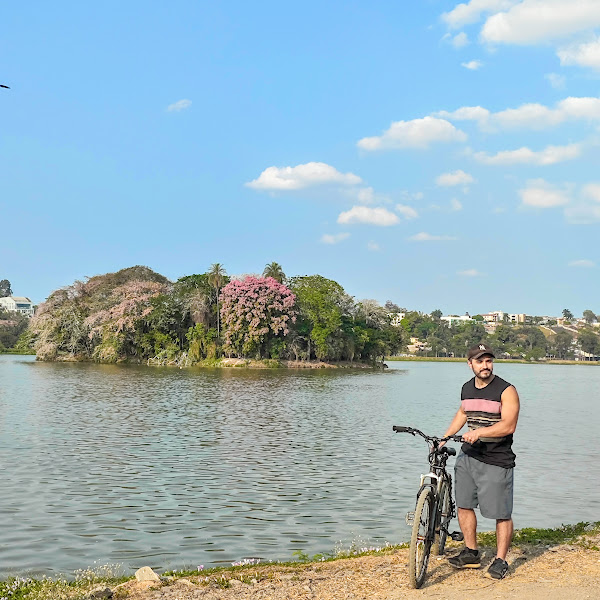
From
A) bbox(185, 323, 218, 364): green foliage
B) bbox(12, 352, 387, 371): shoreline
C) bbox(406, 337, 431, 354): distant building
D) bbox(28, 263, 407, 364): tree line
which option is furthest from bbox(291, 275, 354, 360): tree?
bbox(406, 337, 431, 354): distant building

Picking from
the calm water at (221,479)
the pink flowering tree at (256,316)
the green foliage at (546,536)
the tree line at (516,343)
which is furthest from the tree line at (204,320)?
the tree line at (516,343)

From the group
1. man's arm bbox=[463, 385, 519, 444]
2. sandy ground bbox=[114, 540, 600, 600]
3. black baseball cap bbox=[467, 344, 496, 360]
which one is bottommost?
sandy ground bbox=[114, 540, 600, 600]

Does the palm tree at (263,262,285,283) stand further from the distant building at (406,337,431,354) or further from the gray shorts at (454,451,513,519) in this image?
the distant building at (406,337,431,354)

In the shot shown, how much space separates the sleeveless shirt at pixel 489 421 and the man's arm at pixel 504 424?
0.06 meters

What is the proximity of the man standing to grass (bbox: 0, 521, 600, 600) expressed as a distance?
4.61 ft

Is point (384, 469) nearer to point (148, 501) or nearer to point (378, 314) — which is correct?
point (148, 501)

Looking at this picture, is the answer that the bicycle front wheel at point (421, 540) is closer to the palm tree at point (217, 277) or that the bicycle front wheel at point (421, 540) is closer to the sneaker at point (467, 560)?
the sneaker at point (467, 560)

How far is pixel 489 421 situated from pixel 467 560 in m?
1.42

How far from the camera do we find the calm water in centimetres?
925

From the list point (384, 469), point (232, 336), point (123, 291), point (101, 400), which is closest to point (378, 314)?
point (232, 336)

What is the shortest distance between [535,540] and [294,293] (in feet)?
202

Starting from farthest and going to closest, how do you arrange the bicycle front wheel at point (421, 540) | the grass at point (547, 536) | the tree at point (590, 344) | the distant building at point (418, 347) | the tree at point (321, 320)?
the distant building at point (418, 347)
the tree at point (590, 344)
the tree at point (321, 320)
the grass at point (547, 536)
the bicycle front wheel at point (421, 540)

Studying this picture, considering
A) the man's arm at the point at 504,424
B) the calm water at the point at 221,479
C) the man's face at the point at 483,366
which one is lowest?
the calm water at the point at 221,479

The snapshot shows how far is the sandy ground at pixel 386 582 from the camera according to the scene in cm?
602
